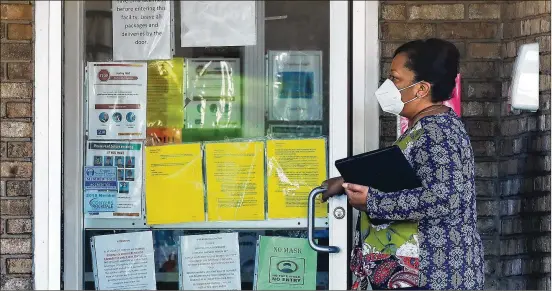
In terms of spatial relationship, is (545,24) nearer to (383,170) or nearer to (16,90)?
(383,170)

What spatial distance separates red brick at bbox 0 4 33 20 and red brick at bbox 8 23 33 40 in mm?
38

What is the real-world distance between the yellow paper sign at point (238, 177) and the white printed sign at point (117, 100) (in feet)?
1.22

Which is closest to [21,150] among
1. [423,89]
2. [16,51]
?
[16,51]

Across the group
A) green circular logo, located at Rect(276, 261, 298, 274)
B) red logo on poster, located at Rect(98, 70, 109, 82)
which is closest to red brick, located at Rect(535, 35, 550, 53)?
green circular logo, located at Rect(276, 261, 298, 274)

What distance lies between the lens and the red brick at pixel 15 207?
5017 millimetres

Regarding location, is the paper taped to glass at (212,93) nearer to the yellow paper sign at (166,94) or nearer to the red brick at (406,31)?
the yellow paper sign at (166,94)

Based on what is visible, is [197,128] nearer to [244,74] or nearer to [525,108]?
[244,74]

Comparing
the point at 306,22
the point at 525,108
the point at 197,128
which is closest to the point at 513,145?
the point at 525,108

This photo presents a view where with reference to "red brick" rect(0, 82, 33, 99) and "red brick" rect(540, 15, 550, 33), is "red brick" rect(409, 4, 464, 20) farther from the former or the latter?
"red brick" rect(0, 82, 33, 99)

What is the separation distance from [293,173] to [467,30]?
108cm

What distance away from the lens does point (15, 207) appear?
5023 mm

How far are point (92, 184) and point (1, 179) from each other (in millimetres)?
434

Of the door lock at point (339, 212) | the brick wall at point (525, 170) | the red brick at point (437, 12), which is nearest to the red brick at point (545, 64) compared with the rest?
the brick wall at point (525, 170)

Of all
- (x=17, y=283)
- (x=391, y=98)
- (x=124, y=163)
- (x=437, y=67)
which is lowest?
Result: (x=17, y=283)
